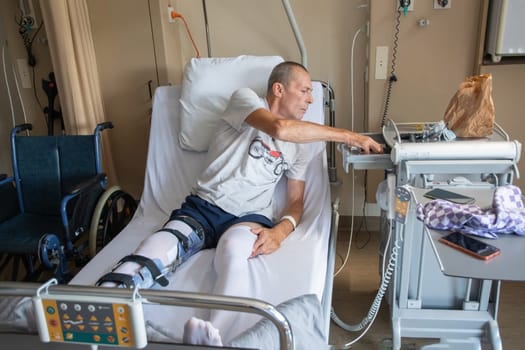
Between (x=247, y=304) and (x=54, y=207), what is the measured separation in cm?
171

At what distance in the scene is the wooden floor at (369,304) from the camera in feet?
5.68

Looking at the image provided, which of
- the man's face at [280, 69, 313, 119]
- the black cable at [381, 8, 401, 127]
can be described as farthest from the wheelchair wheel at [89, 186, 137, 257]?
the black cable at [381, 8, 401, 127]

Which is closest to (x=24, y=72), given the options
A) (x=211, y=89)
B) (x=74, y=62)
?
(x=74, y=62)

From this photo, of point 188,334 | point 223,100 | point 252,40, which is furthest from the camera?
point 252,40

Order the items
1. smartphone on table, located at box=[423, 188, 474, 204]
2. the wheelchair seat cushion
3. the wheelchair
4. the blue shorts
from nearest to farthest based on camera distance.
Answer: smartphone on table, located at box=[423, 188, 474, 204] → the blue shorts → the wheelchair seat cushion → the wheelchair

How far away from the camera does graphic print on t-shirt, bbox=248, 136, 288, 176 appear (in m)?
1.70

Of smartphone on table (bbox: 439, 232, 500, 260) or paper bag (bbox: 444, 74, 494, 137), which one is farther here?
paper bag (bbox: 444, 74, 494, 137)

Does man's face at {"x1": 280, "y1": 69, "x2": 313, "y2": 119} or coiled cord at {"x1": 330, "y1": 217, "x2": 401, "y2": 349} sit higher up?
man's face at {"x1": 280, "y1": 69, "x2": 313, "y2": 119}

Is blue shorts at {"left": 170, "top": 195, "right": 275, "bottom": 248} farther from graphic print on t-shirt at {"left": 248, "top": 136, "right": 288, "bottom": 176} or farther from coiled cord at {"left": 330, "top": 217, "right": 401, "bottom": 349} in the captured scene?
coiled cord at {"left": 330, "top": 217, "right": 401, "bottom": 349}

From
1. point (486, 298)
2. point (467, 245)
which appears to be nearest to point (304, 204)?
point (486, 298)

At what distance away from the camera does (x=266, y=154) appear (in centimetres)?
171

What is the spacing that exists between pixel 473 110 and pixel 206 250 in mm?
Answer: 1113

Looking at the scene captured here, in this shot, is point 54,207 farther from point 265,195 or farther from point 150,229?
point 265,195

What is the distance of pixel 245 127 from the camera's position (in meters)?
1.72
